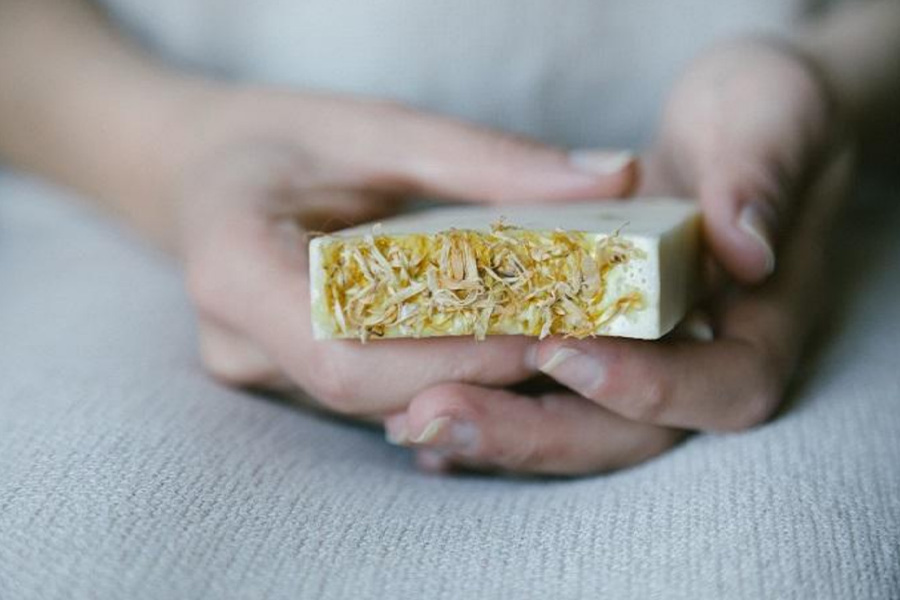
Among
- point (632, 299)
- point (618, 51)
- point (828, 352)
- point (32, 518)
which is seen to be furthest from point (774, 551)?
point (618, 51)

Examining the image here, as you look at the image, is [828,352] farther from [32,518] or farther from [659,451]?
[32,518]

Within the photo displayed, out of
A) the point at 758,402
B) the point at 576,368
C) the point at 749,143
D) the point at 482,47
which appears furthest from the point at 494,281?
the point at 482,47

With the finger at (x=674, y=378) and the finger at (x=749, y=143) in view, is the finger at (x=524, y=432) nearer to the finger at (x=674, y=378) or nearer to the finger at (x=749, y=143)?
the finger at (x=674, y=378)

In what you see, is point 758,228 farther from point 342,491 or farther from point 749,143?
point 342,491

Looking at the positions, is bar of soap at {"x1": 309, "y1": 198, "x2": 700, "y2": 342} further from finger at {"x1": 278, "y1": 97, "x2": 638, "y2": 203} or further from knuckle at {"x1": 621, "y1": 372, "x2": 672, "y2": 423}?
finger at {"x1": 278, "y1": 97, "x2": 638, "y2": 203}

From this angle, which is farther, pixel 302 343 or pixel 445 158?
pixel 445 158

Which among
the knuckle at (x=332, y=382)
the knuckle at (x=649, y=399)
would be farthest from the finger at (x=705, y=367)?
the knuckle at (x=332, y=382)

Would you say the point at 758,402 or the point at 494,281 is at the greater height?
the point at 494,281

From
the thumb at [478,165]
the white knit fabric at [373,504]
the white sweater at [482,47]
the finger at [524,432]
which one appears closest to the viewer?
the white knit fabric at [373,504]
